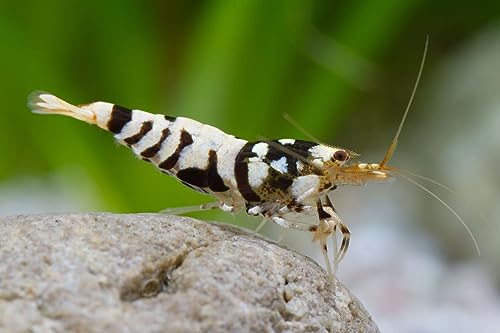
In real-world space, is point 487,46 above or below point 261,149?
above

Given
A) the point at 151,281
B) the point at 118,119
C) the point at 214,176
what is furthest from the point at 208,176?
the point at 151,281

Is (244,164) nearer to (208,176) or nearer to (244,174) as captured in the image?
(244,174)

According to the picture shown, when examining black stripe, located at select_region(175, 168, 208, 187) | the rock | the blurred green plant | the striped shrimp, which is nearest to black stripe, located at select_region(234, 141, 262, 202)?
the striped shrimp

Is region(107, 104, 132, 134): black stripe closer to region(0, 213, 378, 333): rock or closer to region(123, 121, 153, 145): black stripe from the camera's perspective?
region(123, 121, 153, 145): black stripe

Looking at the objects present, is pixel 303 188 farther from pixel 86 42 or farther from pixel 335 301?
pixel 86 42

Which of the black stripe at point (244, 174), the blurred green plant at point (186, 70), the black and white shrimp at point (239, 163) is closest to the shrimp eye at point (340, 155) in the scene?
the black and white shrimp at point (239, 163)

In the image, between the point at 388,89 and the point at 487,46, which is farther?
the point at 388,89

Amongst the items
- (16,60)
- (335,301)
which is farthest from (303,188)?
(16,60)
